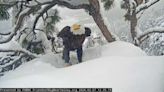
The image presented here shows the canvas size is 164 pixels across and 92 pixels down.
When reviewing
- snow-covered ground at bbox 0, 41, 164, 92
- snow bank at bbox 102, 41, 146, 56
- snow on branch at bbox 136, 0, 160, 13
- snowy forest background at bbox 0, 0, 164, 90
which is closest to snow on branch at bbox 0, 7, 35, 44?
snowy forest background at bbox 0, 0, 164, 90

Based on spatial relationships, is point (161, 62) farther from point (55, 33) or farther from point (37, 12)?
point (37, 12)

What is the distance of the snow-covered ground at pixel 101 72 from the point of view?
1971mm

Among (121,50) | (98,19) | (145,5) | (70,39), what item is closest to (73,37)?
(70,39)

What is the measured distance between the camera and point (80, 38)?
207 cm

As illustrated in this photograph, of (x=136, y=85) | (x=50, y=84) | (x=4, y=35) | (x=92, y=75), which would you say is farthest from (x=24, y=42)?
(x=136, y=85)

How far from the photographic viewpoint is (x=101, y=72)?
201cm

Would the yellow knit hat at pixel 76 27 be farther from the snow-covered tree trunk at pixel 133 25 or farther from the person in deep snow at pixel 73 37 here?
the snow-covered tree trunk at pixel 133 25

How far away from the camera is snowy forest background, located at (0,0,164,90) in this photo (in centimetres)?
201

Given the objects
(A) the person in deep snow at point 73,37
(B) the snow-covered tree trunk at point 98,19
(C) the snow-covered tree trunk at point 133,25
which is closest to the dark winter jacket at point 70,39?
(A) the person in deep snow at point 73,37

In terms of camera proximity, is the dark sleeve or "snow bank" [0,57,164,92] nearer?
"snow bank" [0,57,164,92]

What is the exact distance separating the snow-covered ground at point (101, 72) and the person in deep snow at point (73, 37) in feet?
0.12

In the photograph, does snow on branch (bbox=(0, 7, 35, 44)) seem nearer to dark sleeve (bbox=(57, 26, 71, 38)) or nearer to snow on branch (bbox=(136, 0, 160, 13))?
dark sleeve (bbox=(57, 26, 71, 38))

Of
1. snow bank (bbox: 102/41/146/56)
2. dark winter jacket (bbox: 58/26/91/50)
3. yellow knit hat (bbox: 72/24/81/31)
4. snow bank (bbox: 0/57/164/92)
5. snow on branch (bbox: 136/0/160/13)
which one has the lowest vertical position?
snow bank (bbox: 0/57/164/92)

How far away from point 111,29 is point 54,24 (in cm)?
32
